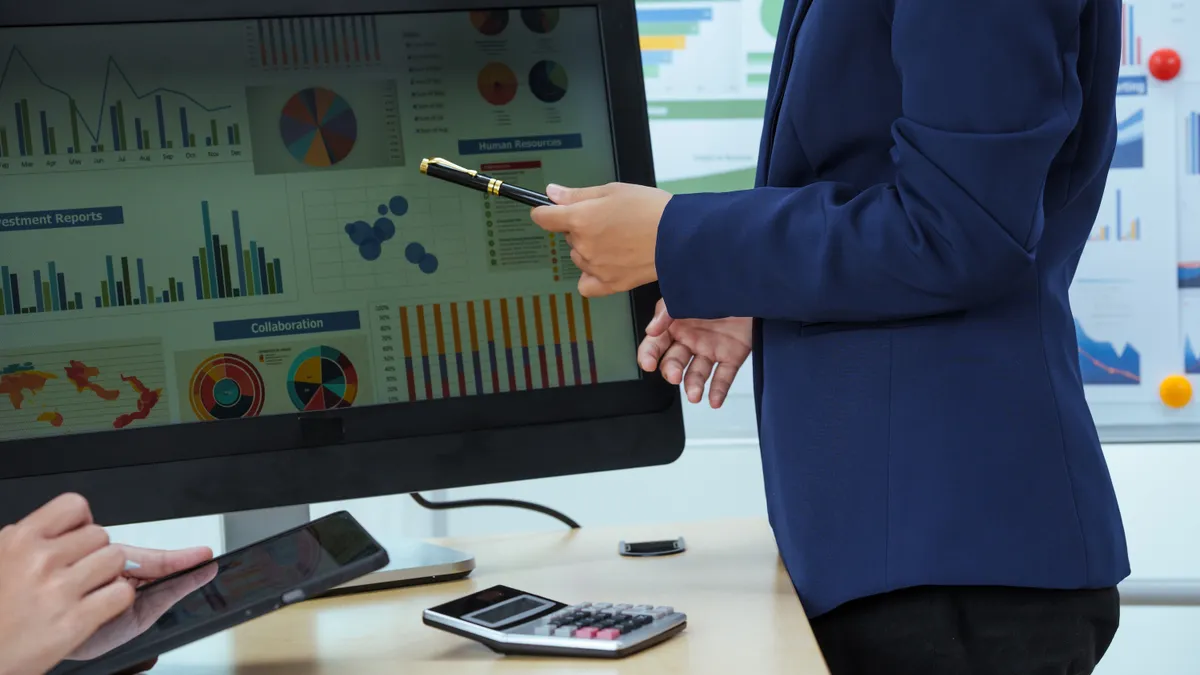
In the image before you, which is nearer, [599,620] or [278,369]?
[599,620]

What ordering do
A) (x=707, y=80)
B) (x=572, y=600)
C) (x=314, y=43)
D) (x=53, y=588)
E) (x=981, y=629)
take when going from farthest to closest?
(x=707, y=80), (x=314, y=43), (x=572, y=600), (x=981, y=629), (x=53, y=588)

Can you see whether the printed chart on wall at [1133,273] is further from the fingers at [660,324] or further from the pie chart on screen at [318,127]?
the pie chart on screen at [318,127]

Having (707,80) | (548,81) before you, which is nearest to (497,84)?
(548,81)

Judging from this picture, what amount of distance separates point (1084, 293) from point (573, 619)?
130cm

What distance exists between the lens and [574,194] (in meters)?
0.77

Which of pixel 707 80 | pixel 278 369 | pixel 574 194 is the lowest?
pixel 278 369

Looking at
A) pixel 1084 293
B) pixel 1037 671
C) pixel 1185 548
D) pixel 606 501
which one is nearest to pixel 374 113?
pixel 1037 671

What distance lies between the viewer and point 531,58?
0.90 metres

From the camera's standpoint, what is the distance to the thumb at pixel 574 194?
750 mm

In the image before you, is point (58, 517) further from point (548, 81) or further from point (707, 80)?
point (707, 80)

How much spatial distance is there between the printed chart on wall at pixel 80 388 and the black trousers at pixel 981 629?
571 mm

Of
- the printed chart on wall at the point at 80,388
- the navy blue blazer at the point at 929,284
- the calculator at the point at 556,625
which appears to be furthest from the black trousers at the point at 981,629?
the printed chart on wall at the point at 80,388

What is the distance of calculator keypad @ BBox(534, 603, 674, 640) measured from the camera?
24.5 inches

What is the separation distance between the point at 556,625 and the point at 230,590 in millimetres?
194
